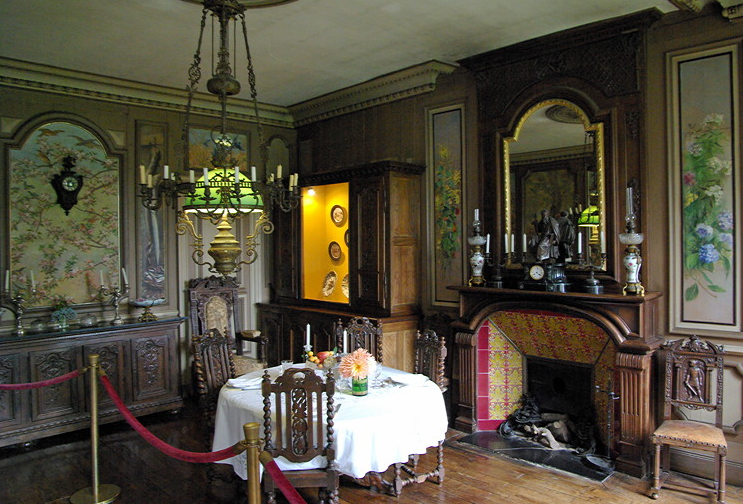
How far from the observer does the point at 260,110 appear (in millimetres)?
6684

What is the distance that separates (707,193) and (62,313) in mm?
5432

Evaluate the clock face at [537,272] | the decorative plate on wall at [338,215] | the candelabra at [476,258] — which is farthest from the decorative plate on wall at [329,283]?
the clock face at [537,272]

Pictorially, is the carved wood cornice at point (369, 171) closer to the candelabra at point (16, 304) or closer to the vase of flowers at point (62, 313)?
the vase of flowers at point (62, 313)

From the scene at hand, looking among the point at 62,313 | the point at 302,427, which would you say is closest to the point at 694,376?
the point at 302,427

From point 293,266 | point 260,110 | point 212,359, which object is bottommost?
point 212,359

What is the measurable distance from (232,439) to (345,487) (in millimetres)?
881

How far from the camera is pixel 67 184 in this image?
5.27 meters

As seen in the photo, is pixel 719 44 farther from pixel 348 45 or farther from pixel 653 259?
pixel 348 45

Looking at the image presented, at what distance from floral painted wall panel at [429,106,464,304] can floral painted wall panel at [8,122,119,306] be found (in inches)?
129

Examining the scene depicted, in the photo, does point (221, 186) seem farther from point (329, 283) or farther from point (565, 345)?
point (329, 283)

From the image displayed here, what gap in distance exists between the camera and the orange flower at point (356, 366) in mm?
3357

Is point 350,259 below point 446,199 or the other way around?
below

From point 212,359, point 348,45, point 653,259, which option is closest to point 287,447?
point 212,359

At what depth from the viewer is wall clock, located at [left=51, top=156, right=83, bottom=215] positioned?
5242mm
